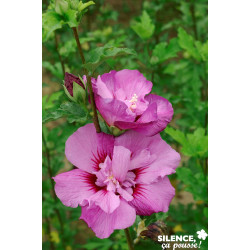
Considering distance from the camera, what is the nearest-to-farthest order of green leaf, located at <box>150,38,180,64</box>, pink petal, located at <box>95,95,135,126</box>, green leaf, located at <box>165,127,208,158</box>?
pink petal, located at <box>95,95,135,126</box>, green leaf, located at <box>165,127,208,158</box>, green leaf, located at <box>150,38,180,64</box>

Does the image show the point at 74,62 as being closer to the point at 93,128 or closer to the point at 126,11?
the point at 93,128

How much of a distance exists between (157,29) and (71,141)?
110cm

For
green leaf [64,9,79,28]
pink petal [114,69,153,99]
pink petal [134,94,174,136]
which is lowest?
pink petal [134,94,174,136]

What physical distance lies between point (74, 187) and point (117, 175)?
8cm

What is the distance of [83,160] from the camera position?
0.66 metres

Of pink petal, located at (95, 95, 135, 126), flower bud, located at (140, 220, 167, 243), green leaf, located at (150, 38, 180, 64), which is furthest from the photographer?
green leaf, located at (150, 38, 180, 64)

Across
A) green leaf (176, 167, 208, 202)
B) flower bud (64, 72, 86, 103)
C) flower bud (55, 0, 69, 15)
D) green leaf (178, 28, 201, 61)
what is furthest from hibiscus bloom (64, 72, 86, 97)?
green leaf (178, 28, 201, 61)

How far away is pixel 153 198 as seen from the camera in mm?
646

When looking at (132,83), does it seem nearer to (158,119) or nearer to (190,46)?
(158,119)

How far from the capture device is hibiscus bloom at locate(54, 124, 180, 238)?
0.62 metres

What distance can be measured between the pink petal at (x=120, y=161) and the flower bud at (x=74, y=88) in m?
0.11

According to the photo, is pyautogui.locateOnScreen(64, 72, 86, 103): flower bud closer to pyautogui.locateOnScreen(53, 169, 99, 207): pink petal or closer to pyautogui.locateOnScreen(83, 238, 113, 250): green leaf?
pyautogui.locateOnScreen(53, 169, 99, 207): pink petal

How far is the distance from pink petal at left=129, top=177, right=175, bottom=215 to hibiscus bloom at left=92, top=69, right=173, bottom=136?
0.10 metres

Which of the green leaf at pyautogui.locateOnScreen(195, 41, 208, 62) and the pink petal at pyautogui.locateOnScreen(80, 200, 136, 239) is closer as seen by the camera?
the pink petal at pyautogui.locateOnScreen(80, 200, 136, 239)
